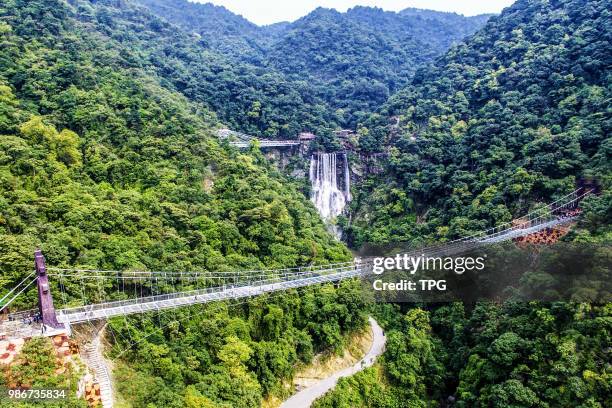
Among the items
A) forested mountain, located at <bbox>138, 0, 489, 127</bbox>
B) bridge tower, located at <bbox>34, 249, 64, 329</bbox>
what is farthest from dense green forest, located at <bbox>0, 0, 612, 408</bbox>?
forested mountain, located at <bbox>138, 0, 489, 127</bbox>

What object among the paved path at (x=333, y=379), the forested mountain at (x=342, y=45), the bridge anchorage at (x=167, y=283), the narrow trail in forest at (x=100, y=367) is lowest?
the paved path at (x=333, y=379)

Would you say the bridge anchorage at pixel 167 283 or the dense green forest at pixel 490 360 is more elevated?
the bridge anchorage at pixel 167 283

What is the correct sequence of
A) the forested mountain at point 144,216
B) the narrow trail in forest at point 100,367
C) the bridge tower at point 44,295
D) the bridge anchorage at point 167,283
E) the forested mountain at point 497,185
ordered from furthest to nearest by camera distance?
the forested mountain at point 497,185 < the forested mountain at point 144,216 < the bridge anchorage at point 167,283 < the bridge tower at point 44,295 < the narrow trail in forest at point 100,367

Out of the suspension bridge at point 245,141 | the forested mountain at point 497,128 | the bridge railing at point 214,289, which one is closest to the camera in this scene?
the bridge railing at point 214,289

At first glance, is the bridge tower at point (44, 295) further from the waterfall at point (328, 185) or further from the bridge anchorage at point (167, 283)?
the waterfall at point (328, 185)

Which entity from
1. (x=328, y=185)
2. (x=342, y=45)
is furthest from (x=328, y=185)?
(x=342, y=45)

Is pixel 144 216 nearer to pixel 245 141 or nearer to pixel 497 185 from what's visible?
pixel 245 141

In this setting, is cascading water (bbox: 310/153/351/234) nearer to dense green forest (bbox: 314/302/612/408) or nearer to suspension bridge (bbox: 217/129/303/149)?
suspension bridge (bbox: 217/129/303/149)

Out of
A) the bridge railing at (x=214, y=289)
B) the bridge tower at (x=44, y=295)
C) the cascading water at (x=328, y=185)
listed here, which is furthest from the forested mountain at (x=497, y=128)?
the bridge tower at (x=44, y=295)
